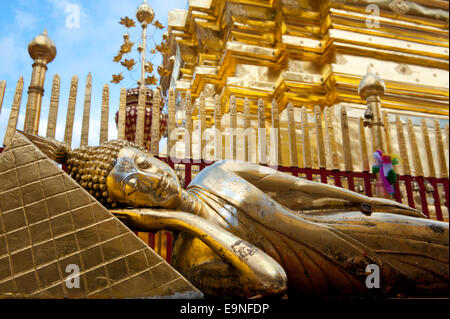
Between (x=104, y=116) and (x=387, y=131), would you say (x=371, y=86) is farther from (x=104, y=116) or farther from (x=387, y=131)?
(x=104, y=116)

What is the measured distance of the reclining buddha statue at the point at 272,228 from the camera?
1334 mm

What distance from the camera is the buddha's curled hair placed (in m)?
1.39

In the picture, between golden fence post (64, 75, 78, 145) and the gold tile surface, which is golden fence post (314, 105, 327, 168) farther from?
the gold tile surface

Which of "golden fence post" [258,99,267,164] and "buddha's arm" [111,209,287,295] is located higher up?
"golden fence post" [258,99,267,164]

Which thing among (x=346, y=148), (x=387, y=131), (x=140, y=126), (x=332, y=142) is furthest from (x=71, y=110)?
(x=387, y=131)

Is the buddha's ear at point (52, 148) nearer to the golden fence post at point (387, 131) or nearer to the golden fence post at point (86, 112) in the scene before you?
the golden fence post at point (86, 112)

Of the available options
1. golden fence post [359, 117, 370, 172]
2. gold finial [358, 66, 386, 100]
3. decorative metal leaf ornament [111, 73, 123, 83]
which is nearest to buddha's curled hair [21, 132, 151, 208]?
golden fence post [359, 117, 370, 172]

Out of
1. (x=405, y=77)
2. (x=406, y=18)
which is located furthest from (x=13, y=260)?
A: (x=406, y=18)

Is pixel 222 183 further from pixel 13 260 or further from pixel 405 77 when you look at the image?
pixel 405 77

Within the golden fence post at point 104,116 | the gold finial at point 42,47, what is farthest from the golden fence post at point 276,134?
the gold finial at point 42,47

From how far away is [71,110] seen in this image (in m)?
2.52

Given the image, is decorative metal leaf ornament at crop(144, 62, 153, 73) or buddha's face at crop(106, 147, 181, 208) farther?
decorative metal leaf ornament at crop(144, 62, 153, 73)

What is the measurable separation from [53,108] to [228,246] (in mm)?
1898

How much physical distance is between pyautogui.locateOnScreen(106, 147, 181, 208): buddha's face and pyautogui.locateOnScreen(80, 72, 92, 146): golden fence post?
46.7 inches
